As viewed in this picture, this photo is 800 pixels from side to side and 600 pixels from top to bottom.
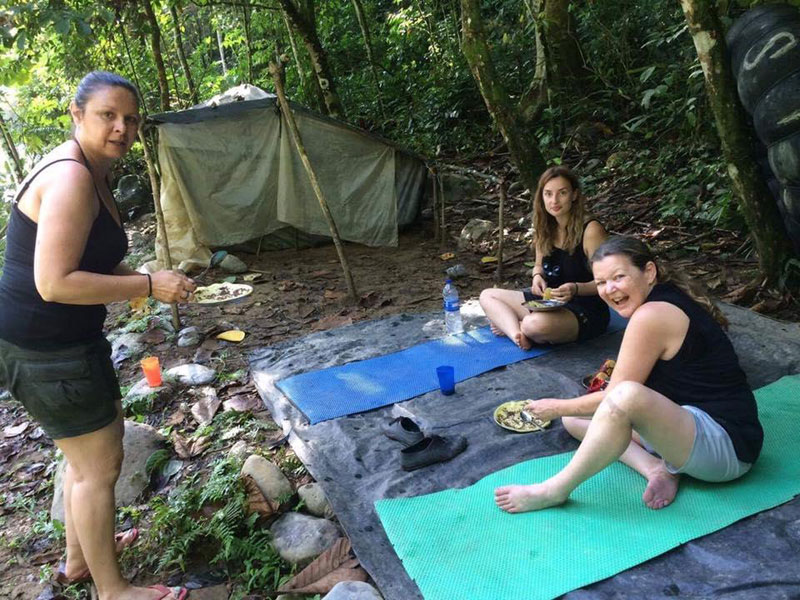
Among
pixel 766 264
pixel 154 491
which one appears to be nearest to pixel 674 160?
pixel 766 264

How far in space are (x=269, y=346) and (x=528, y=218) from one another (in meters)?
3.92

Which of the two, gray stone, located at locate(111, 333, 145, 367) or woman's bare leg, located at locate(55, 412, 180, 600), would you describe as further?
gray stone, located at locate(111, 333, 145, 367)

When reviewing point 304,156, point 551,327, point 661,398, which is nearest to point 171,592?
point 661,398

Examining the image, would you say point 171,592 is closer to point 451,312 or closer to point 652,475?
point 652,475

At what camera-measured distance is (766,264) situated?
438 cm

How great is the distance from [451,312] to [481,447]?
1.72m

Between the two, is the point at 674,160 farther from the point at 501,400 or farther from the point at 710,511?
the point at 710,511

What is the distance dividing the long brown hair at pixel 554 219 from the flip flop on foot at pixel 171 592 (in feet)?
9.68

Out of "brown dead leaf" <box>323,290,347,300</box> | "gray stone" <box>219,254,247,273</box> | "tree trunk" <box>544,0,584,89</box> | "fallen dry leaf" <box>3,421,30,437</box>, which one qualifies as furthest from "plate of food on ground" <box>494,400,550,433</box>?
"tree trunk" <box>544,0,584,89</box>

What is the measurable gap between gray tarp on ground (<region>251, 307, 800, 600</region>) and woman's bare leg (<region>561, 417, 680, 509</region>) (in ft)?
0.66

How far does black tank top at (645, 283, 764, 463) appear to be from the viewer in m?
2.30

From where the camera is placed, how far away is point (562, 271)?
13.4ft

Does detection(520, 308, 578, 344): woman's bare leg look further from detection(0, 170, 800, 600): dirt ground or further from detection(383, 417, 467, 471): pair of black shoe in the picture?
detection(0, 170, 800, 600): dirt ground

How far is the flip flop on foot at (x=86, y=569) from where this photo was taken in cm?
255
